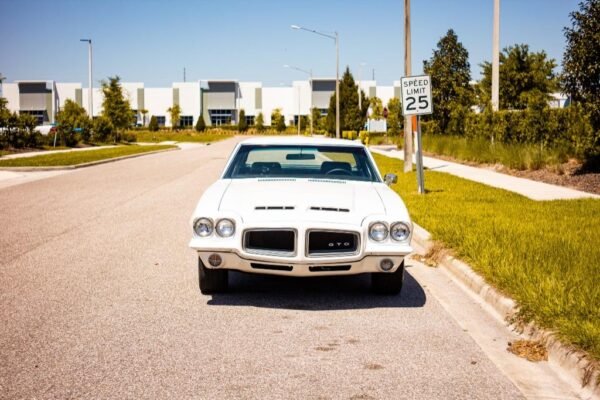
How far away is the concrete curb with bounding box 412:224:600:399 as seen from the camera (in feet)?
14.1

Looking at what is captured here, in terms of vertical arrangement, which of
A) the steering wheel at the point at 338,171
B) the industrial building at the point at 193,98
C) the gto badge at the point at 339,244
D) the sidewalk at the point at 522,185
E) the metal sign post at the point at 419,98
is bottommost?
the sidewalk at the point at 522,185

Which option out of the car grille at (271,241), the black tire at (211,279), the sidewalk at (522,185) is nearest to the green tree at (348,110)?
the sidewalk at (522,185)

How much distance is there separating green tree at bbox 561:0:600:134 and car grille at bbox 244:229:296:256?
1248 centimetres

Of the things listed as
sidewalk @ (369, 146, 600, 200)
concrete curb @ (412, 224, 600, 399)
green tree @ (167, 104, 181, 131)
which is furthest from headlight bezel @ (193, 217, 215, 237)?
green tree @ (167, 104, 181, 131)

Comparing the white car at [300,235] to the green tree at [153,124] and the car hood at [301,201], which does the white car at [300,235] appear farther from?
the green tree at [153,124]

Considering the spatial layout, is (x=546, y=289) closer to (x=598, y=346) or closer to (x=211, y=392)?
(x=598, y=346)

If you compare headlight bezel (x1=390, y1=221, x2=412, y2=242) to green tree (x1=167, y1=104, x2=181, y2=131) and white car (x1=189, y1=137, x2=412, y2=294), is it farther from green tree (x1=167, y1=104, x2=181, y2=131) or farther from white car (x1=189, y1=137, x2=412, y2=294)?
green tree (x1=167, y1=104, x2=181, y2=131)

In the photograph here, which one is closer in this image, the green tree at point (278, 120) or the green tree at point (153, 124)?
the green tree at point (153, 124)

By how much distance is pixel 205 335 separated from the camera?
5320 millimetres

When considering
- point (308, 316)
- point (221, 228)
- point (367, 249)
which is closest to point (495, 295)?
point (367, 249)

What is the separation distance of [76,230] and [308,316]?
5.81 metres

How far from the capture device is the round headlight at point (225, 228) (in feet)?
19.6

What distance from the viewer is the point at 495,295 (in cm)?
630

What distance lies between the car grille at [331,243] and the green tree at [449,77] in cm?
3091
